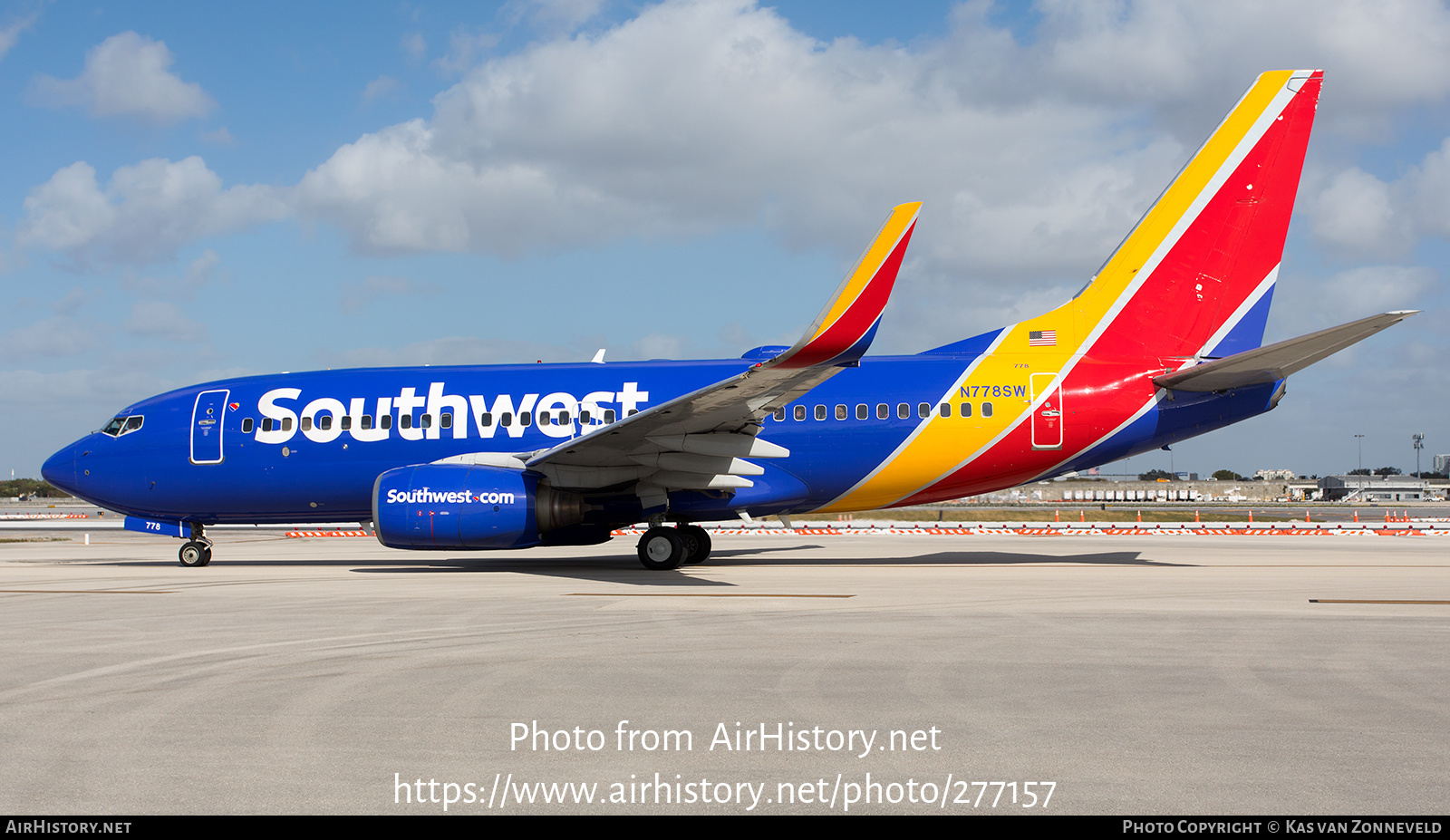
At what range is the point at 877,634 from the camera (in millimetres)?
8898

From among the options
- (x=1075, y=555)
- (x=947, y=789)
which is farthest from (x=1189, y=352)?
(x=947, y=789)

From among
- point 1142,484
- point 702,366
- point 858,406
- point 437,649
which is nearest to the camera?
point 437,649

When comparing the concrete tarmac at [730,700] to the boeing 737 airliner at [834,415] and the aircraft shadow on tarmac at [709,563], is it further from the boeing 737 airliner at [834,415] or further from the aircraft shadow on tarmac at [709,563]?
the boeing 737 airliner at [834,415]

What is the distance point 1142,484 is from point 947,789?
125706 mm

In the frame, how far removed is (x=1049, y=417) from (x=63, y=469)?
18464mm

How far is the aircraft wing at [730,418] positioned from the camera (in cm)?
1214

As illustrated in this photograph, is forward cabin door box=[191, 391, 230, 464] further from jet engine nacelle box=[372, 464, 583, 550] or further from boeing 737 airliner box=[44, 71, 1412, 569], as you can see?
jet engine nacelle box=[372, 464, 583, 550]

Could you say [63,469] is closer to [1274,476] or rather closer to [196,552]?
[196,552]

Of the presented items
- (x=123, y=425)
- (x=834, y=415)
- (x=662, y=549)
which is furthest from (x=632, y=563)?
(x=123, y=425)

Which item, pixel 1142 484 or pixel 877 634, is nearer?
pixel 877 634

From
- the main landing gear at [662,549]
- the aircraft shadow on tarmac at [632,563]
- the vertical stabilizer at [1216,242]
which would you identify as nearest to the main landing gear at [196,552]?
the aircraft shadow on tarmac at [632,563]

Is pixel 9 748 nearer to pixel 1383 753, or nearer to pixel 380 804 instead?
pixel 380 804

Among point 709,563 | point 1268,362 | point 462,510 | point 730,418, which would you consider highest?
point 1268,362

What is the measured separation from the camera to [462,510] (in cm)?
1505
